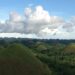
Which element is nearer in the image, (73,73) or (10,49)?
(10,49)

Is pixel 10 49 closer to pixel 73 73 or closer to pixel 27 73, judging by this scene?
pixel 27 73

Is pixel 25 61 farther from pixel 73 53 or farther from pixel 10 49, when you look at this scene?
pixel 73 53

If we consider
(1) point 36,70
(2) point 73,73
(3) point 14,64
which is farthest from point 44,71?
(2) point 73,73

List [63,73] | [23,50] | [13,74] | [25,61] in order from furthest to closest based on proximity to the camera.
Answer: [63,73] → [23,50] → [25,61] → [13,74]

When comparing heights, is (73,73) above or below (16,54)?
below

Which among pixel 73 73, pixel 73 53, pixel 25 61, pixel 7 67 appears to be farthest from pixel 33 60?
pixel 73 53

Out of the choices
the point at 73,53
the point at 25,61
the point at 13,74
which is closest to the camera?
the point at 13,74
